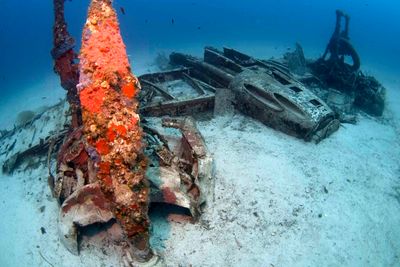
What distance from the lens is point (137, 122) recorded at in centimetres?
312

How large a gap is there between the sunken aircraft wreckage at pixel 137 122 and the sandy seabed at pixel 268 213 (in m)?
0.36

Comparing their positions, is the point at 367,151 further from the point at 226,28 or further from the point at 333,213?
the point at 226,28

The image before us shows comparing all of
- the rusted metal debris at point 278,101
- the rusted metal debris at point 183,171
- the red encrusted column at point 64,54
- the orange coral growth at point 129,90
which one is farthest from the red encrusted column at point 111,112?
the rusted metal debris at point 278,101

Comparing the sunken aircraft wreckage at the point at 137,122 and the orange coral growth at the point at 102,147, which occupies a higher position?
the orange coral growth at the point at 102,147

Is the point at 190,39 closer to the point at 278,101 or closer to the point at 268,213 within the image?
the point at 278,101

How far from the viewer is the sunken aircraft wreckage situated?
10.0 feet

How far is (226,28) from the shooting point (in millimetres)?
29750

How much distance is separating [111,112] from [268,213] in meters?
3.47

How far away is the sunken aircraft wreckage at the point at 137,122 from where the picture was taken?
10.0ft

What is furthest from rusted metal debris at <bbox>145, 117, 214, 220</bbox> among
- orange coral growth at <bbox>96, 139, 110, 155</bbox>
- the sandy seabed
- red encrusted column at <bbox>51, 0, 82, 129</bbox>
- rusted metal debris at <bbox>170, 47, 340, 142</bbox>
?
rusted metal debris at <bbox>170, 47, 340, 142</bbox>

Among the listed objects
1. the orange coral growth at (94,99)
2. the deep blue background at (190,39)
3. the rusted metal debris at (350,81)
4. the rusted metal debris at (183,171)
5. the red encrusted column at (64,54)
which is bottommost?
the deep blue background at (190,39)

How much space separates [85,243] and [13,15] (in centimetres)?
6519

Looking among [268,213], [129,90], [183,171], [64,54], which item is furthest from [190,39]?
[129,90]

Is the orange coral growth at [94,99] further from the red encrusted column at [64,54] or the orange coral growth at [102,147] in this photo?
the red encrusted column at [64,54]
